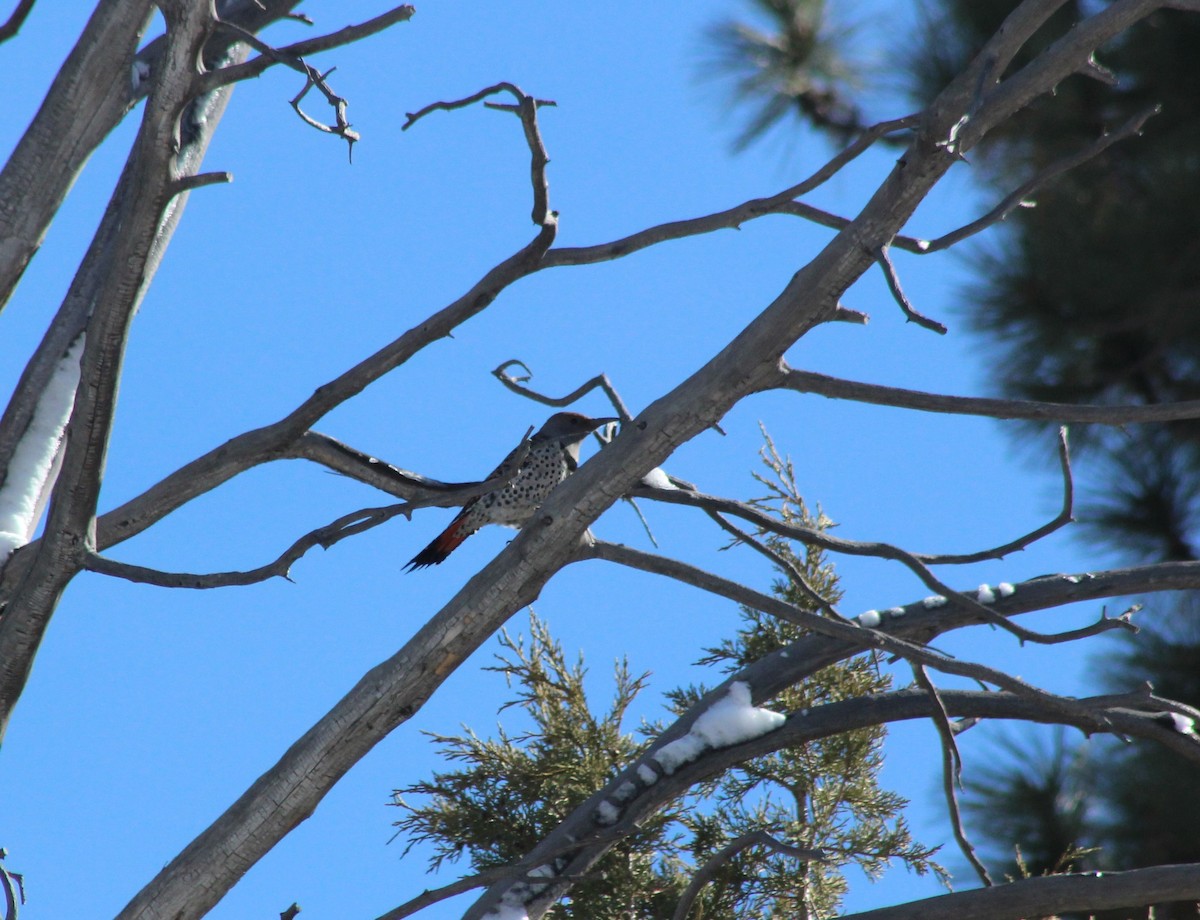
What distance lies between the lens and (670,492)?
3.72 meters

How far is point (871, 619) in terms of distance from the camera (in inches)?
159

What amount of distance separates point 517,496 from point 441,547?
0.37 m

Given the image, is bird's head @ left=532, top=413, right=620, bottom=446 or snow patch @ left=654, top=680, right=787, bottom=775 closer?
snow patch @ left=654, top=680, right=787, bottom=775

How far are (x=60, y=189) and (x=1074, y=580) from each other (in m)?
3.61

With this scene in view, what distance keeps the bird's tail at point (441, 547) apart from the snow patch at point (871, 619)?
5.60 feet

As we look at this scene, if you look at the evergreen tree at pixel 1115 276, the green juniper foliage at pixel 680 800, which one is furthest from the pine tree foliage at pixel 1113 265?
the green juniper foliage at pixel 680 800

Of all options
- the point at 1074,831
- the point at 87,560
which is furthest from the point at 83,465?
the point at 1074,831

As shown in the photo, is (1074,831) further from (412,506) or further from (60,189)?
(60,189)

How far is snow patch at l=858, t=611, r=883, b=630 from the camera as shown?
404 cm

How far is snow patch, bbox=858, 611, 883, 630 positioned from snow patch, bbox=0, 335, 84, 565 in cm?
262

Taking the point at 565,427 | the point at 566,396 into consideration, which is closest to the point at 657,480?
the point at 566,396

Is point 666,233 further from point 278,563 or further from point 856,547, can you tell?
point 278,563

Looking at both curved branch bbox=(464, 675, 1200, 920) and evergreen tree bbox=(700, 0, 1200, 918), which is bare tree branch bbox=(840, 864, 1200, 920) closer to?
curved branch bbox=(464, 675, 1200, 920)

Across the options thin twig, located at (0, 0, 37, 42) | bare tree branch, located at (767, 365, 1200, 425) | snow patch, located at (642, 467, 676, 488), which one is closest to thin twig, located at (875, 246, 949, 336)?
bare tree branch, located at (767, 365, 1200, 425)
